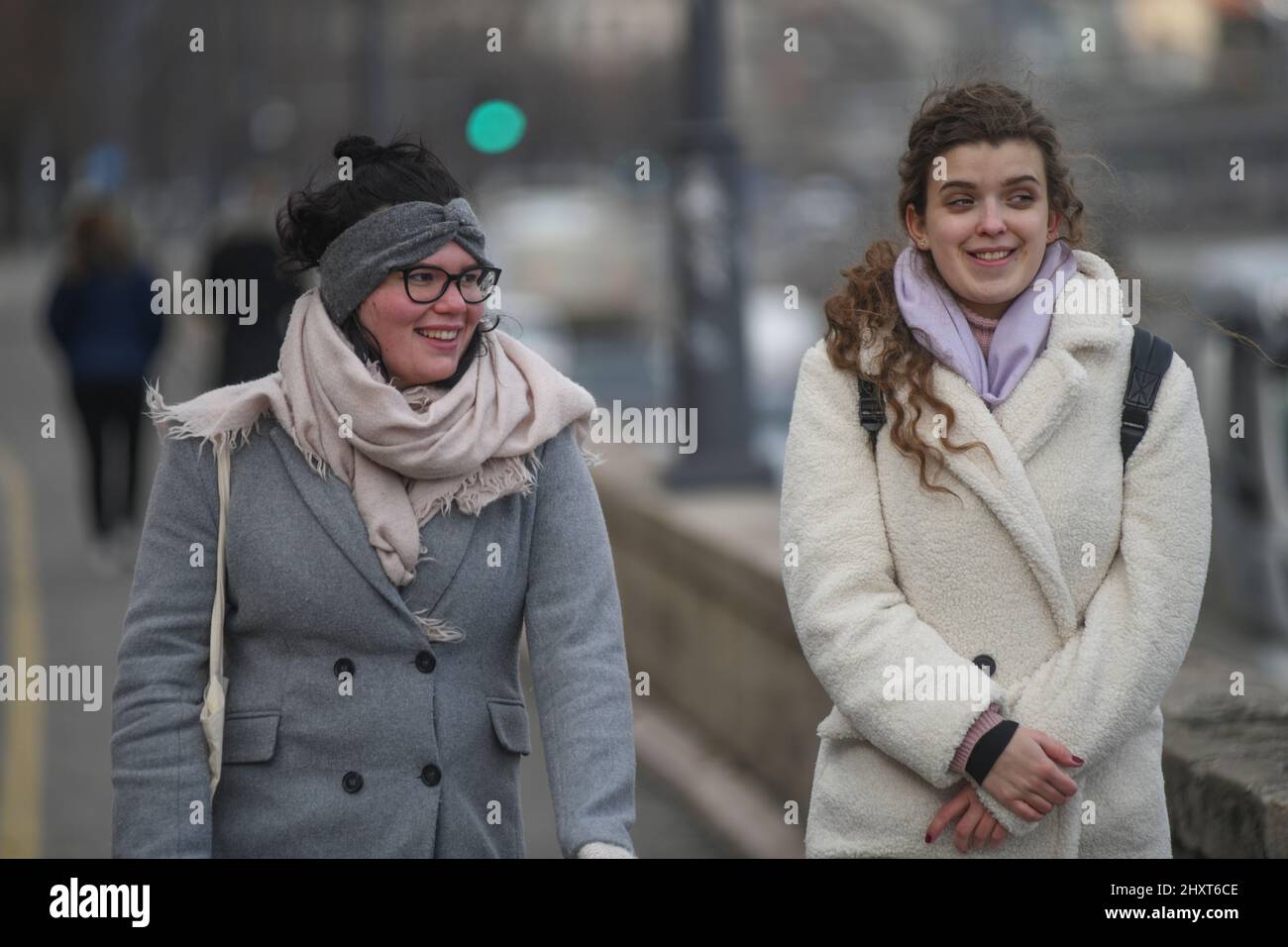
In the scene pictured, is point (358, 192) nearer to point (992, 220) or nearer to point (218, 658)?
point (218, 658)

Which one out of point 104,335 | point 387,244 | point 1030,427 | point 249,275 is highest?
point 249,275

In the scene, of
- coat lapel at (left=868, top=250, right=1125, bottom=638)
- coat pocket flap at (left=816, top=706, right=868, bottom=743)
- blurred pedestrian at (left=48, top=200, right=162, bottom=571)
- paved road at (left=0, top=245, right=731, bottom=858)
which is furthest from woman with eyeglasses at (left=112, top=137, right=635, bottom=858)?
blurred pedestrian at (left=48, top=200, right=162, bottom=571)

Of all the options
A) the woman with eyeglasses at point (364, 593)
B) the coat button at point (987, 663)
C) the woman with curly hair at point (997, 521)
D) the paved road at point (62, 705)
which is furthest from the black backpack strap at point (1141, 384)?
the paved road at point (62, 705)

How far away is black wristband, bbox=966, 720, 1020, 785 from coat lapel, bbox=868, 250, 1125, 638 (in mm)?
161

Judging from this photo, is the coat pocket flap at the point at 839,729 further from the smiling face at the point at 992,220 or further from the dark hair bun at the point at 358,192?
the dark hair bun at the point at 358,192

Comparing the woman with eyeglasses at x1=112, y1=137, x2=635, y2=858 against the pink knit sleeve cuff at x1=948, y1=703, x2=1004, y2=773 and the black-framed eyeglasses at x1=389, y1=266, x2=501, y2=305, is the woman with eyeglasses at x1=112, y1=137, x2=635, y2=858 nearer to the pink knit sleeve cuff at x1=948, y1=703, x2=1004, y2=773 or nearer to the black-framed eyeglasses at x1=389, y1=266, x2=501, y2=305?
the black-framed eyeglasses at x1=389, y1=266, x2=501, y2=305

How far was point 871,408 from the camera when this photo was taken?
2.91 m

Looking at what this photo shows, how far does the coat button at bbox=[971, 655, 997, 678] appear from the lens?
2.90 meters

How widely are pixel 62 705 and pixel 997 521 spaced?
6.53m

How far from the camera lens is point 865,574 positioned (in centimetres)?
289

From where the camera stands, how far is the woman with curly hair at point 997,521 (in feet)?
9.32

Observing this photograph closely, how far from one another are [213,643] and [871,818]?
92 cm

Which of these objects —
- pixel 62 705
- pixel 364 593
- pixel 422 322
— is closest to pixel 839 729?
pixel 364 593

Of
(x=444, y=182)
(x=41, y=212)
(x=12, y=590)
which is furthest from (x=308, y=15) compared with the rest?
(x=444, y=182)
